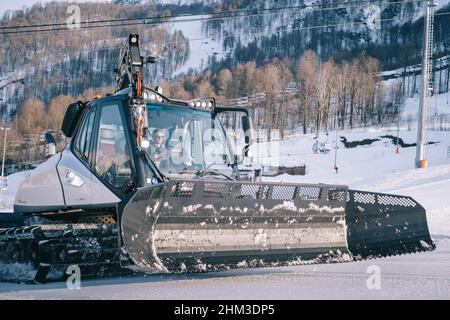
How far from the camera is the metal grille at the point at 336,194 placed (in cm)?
775

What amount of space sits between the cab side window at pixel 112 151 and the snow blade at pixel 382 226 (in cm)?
288

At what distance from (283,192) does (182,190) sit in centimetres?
138

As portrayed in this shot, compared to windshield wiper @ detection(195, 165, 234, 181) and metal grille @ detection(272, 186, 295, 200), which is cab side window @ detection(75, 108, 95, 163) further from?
metal grille @ detection(272, 186, 295, 200)

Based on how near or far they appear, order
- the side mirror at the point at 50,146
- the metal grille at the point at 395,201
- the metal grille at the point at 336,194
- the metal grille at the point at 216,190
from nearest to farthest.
Answer: the metal grille at the point at 216,190 → the metal grille at the point at 336,194 → the metal grille at the point at 395,201 → the side mirror at the point at 50,146

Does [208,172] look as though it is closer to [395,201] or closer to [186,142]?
[186,142]

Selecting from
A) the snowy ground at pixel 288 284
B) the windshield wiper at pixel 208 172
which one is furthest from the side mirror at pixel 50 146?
the windshield wiper at pixel 208 172

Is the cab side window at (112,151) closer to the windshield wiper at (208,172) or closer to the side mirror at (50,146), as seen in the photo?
the windshield wiper at (208,172)

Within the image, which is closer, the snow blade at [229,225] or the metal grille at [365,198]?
the snow blade at [229,225]

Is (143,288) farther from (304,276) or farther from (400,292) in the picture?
(400,292)

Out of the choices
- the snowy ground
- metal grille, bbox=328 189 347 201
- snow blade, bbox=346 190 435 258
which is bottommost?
the snowy ground

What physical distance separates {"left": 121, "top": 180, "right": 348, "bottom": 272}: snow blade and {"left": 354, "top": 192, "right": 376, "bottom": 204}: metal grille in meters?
0.22

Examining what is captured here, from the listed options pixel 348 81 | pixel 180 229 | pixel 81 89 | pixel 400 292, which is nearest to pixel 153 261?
pixel 180 229

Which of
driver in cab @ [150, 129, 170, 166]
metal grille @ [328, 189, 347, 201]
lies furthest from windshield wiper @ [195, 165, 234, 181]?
metal grille @ [328, 189, 347, 201]

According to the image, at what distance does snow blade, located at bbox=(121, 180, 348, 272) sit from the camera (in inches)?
249
